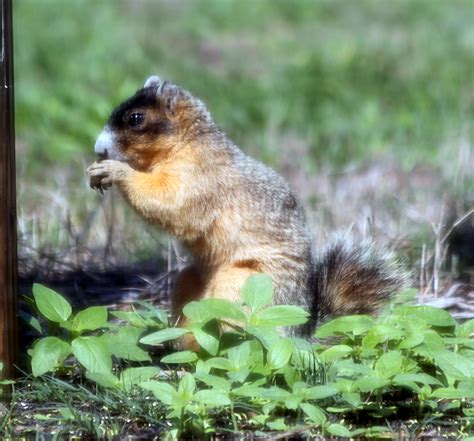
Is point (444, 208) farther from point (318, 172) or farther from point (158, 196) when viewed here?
point (158, 196)

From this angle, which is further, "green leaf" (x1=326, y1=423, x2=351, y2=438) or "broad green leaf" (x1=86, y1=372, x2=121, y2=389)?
"broad green leaf" (x1=86, y1=372, x2=121, y2=389)

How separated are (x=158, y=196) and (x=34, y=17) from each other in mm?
7540

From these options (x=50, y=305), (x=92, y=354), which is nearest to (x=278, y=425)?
(x=92, y=354)

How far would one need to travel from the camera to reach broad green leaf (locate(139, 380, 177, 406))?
349 cm

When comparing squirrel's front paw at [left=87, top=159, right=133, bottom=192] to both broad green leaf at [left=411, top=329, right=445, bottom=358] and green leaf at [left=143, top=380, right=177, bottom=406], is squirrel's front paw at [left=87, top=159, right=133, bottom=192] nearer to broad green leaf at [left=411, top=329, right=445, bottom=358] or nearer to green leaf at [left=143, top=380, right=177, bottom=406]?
green leaf at [left=143, top=380, right=177, bottom=406]

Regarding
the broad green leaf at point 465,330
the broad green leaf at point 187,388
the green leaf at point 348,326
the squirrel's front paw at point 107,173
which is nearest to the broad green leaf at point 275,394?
the broad green leaf at point 187,388

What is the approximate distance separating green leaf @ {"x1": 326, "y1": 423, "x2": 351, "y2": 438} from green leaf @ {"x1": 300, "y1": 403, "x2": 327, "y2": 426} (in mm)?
30

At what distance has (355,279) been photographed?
179 inches

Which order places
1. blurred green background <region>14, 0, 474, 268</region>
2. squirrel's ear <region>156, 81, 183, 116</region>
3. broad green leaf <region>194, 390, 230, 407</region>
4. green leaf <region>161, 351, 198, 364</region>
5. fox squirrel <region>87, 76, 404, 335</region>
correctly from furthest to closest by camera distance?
blurred green background <region>14, 0, 474, 268</region> → squirrel's ear <region>156, 81, 183, 116</region> → fox squirrel <region>87, 76, 404, 335</region> → green leaf <region>161, 351, 198, 364</region> → broad green leaf <region>194, 390, 230, 407</region>

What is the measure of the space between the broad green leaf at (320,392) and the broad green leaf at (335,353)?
13.8 inches

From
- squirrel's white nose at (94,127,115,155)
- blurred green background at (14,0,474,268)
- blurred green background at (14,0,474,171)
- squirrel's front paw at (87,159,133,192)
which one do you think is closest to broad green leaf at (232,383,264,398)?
squirrel's front paw at (87,159,133,192)

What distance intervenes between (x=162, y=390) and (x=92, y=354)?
41 centimetres

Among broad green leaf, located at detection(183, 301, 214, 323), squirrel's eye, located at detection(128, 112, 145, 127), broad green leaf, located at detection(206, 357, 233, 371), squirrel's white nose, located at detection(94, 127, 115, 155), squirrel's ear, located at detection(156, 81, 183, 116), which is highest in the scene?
squirrel's ear, located at detection(156, 81, 183, 116)

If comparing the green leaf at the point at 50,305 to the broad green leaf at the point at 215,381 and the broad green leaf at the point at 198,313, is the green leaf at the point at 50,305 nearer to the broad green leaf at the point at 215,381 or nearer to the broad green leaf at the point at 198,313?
the broad green leaf at the point at 198,313
